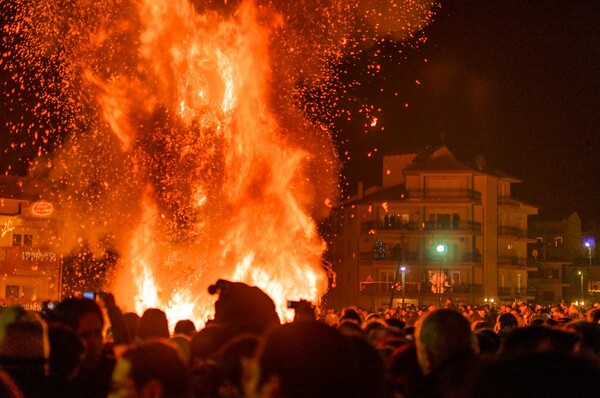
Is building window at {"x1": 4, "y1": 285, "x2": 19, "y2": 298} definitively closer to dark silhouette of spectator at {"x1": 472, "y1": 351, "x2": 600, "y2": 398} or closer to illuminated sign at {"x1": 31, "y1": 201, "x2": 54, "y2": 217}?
illuminated sign at {"x1": 31, "y1": 201, "x2": 54, "y2": 217}

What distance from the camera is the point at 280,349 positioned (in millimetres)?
2979

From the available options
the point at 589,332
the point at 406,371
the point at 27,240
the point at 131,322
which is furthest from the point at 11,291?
the point at 406,371

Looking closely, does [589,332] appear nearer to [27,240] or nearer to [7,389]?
[7,389]

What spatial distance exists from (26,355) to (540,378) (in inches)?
143

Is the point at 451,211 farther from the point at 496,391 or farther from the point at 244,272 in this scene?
the point at 496,391

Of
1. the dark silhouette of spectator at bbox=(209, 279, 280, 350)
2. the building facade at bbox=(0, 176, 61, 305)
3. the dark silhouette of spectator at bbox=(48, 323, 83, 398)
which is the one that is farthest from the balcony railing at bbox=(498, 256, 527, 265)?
the dark silhouette of spectator at bbox=(48, 323, 83, 398)

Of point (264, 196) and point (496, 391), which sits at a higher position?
point (264, 196)

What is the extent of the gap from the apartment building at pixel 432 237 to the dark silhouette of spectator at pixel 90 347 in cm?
→ 6321

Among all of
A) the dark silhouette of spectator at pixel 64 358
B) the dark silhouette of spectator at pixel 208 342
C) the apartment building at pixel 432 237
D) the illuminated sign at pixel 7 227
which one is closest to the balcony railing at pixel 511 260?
the apartment building at pixel 432 237

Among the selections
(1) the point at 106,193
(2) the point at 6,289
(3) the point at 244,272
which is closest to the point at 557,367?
(3) the point at 244,272

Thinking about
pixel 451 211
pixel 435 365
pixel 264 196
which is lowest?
pixel 435 365

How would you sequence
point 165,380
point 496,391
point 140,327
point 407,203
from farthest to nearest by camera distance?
point 407,203
point 140,327
point 165,380
point 496,391

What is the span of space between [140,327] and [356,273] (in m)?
66.7

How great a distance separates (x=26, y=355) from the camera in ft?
18.7
